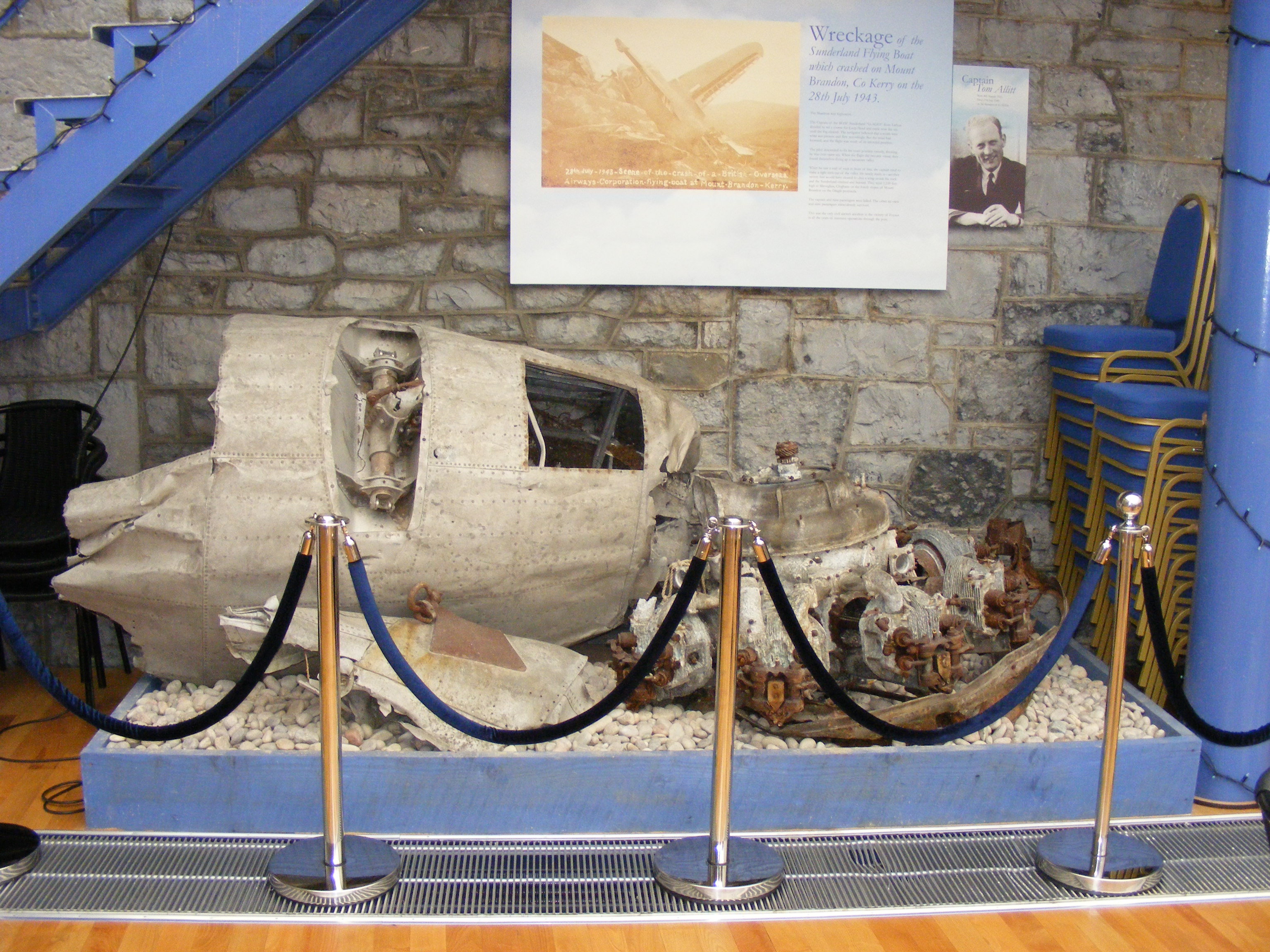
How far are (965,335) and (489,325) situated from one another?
2.07 m

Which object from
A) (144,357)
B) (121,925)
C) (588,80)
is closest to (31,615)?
(144,357)

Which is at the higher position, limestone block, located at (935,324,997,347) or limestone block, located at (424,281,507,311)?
limestone block, located at (424,281,507,311)

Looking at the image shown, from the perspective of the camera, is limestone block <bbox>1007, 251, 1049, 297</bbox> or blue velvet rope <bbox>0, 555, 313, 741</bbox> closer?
blue velvet rope <bbox>0, 555, 313, 741</bbox>

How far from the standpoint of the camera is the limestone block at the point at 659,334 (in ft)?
15.4

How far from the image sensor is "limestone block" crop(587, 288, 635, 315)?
4.66m

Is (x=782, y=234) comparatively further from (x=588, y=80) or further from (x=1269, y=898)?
(x=1269, y=898)

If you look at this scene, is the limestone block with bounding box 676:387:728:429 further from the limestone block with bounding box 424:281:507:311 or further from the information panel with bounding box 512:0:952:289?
the limestone block with bounding box 424:281:507:311

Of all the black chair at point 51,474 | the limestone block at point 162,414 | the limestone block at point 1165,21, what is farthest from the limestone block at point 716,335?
the black chair at point 51,474

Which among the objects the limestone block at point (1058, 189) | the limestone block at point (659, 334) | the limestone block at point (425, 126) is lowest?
the limestone block at point (659, 334)

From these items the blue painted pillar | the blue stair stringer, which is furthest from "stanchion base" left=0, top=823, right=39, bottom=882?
the blue painted pillar

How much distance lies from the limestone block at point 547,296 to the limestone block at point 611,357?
20cm

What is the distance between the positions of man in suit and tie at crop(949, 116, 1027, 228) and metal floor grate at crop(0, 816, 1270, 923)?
2602mm

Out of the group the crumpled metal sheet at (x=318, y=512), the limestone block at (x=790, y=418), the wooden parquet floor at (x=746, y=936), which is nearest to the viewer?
the wooden parquet floor at (x=746, y=936)

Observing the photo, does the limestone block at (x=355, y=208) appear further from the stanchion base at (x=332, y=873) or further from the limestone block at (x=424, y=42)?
the stanchion base at (x=332, y=873)
